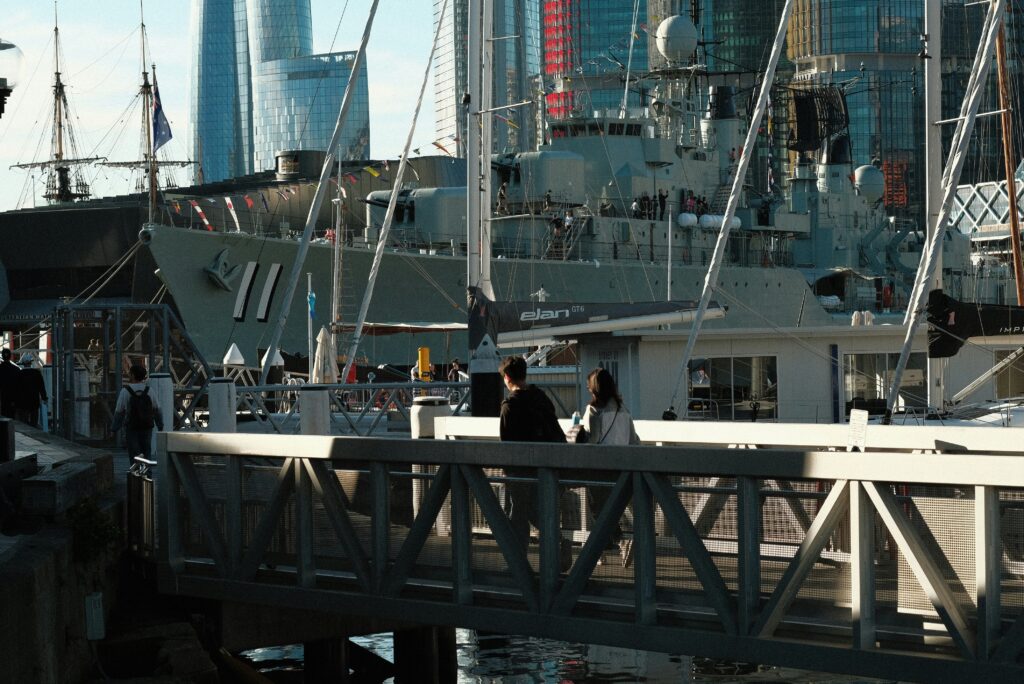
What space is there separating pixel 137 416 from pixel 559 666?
4.97m

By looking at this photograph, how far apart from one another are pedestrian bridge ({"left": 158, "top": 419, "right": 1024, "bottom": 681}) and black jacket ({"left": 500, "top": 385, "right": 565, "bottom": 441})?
61 centimetres

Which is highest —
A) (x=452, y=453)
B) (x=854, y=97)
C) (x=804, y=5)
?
(x=804, y=5)

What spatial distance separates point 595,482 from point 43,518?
3.94 m

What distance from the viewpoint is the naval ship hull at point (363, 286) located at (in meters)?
43.8

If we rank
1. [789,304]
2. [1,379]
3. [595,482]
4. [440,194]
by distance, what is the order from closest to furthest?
[595,482], [1,379], [440,194], [789,304]

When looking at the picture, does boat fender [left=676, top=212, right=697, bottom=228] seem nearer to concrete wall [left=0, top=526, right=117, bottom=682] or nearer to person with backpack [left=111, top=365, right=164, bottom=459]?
person with backpack [left=111, top=365, right=164, bottom=459]

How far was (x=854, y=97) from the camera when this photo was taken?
15550cm

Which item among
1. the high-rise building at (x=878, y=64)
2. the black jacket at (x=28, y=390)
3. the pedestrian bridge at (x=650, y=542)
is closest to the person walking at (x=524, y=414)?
the pedestrian bridge at (x=650, y=542)

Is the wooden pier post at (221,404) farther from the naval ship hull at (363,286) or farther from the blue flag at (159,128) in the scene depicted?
the blue flag at (159,128)

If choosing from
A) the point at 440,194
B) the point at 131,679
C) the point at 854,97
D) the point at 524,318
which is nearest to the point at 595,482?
the point at 131,679

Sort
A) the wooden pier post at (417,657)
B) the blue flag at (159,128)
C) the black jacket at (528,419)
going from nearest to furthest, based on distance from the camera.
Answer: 1. the black jacket at (528,419)
2. the wooden pier post at (417,657)
3. the blue flag at (159,128)

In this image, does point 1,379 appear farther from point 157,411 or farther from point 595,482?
point 595,482

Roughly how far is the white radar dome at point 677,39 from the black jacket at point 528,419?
47476 mm

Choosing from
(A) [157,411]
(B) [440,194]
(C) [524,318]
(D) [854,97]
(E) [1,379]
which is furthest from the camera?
(D) [854,97]
